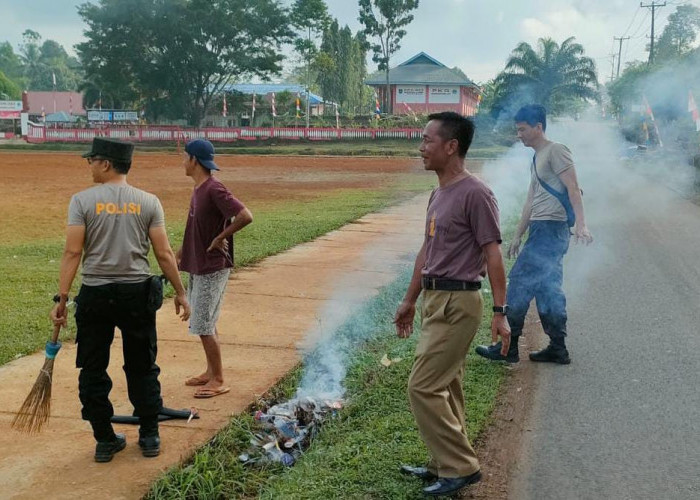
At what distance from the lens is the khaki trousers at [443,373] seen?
12.0ft

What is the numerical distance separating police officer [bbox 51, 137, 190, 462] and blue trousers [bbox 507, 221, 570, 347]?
9.95 feet

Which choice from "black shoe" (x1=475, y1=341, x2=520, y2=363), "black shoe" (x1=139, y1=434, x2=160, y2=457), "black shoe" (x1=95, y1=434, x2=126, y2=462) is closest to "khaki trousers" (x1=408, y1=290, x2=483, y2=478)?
"black shoe" (x1=139, y1=434, x2=160, y2=457)

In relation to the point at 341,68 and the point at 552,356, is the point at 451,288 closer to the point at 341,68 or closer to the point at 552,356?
the point at 552,356

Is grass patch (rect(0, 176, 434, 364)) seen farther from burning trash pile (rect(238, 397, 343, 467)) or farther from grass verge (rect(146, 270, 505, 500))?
grass verge (rect(146, 270, 505, 500))

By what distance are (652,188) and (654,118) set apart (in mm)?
1928

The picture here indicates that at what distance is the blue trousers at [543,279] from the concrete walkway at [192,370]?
170cm

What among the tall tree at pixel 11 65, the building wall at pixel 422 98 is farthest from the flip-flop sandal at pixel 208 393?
the tall tree at pixel 11 65

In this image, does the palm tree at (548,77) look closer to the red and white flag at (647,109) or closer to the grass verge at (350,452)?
the red and white flag at (647,109)

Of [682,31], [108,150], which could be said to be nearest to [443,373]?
[108,150]

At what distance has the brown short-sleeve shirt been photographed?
363 cm

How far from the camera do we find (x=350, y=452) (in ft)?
13.8

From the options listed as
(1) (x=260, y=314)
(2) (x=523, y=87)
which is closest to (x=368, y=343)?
(1) (x=260, y=314)

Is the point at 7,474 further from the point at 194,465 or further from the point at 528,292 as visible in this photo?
the point at 528,292

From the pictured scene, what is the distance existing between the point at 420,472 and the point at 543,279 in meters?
2.61
